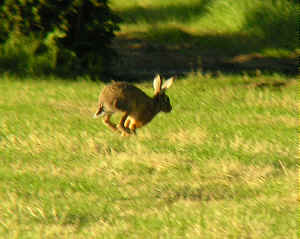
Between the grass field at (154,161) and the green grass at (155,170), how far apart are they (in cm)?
1

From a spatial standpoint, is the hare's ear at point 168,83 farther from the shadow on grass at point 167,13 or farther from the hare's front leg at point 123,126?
the shadow on grass at point 167,13

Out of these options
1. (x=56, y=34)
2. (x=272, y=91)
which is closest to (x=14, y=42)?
(x=56, y=34)

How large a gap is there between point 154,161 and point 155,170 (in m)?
0.18

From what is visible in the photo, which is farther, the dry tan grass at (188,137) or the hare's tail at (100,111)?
the hare's tail at (100,111)

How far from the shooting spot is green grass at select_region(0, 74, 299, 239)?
5.29m

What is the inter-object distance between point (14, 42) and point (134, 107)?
15.4 ft

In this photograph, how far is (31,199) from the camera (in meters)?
5.88

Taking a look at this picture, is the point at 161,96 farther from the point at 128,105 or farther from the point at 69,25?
the point at 69,25

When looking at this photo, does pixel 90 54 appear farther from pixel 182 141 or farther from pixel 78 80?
pixel 182 141

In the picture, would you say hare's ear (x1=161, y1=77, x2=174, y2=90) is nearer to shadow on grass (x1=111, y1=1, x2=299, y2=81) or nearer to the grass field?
the grass field

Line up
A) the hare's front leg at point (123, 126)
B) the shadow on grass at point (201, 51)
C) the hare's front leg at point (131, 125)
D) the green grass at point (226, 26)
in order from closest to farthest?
the hare's front leg at point (123, 126) → the hare's front leg at point (131, 125) → the shadow on grass at point (201, 51) → the green grass at point (226, 26)

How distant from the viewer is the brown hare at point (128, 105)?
301 inches

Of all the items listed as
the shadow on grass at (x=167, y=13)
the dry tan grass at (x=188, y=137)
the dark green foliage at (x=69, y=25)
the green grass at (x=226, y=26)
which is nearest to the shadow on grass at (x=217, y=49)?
the green grass at (x=226, y=26)

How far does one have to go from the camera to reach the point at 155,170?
667cm
